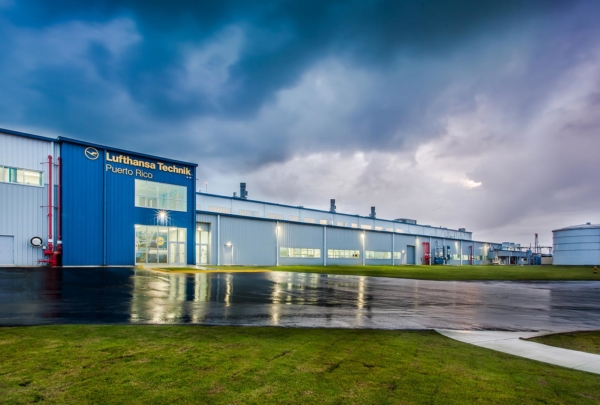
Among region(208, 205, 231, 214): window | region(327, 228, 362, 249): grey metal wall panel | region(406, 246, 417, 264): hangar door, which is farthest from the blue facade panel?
region(406, 246, 417, 264): hangar door

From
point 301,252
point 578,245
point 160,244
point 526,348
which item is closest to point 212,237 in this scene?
point 160,244

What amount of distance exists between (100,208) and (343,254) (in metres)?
37.1

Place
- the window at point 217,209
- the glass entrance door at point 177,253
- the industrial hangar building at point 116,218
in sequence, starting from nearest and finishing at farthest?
the industrial hangar building at point 116,218
the glass entrance door at point 177,253
the window at point 217,209

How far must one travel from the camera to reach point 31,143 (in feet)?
88.4

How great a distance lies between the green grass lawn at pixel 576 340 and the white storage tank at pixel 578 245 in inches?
3357

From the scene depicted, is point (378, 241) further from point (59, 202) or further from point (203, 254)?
point (59, 202)

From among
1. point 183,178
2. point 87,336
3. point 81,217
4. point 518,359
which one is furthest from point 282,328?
point 183,178

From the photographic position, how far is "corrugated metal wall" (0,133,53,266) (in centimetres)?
2567

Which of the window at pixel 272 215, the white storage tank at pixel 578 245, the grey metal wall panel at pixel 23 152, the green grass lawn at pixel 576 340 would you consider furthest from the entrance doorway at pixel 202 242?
the white storage tank at pixel 578 245

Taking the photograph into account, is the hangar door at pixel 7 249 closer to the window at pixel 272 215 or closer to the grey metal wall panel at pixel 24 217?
the grey metal wall panel at pixel 24 217

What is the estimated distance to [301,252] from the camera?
50719mm

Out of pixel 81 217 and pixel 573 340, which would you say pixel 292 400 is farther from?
pixel 81 217

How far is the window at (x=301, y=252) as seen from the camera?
4828cm

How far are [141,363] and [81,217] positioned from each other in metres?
28.6
